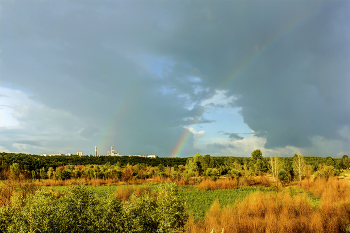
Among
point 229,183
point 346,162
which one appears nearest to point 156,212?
point 229,183

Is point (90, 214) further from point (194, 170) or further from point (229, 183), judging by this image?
point (194, 170)

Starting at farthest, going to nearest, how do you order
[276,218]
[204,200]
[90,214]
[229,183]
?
[229,183], [204,200], [276,218], [90,214]

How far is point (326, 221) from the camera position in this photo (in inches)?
577

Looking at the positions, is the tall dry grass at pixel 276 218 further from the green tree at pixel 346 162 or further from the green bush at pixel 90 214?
the green tree at pixel 346 162

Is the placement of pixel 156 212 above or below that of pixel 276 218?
above

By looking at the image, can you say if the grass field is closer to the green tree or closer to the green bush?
the green bush

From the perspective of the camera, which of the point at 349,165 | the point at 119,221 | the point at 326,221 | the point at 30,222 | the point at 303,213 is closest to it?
the point at 30,222

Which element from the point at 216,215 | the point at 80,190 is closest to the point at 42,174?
the point at 216,215

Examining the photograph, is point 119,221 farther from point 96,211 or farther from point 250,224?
point 250,224

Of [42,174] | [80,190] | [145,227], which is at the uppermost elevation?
[80,190]

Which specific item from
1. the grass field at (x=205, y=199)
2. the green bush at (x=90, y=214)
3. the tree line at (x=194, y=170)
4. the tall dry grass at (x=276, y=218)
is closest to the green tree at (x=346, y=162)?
the tree line at (x=194, y=170)

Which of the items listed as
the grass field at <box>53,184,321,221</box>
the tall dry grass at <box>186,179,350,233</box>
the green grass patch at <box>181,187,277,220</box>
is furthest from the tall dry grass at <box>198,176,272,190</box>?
the tall dry grass at <box>186,179,350,233</box>

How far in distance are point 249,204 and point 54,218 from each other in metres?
15.6

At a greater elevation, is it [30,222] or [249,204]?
[30,222]
